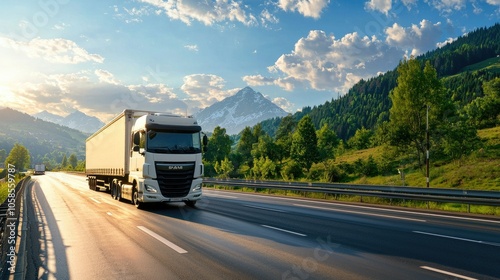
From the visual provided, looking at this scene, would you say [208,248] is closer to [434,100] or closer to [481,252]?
[481,252]

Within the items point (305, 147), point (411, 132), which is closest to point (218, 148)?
point (305, 147)

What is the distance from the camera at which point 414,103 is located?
46125mm

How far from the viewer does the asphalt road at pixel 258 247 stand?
599 cm

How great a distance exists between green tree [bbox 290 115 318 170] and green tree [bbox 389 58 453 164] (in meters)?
19.6

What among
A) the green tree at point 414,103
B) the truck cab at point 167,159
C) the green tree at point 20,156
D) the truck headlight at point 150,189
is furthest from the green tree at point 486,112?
the green tree at point 20,156

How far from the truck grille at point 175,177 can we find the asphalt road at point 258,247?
→ 198 centimetres

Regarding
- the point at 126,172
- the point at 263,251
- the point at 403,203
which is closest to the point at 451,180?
the point at 403,203

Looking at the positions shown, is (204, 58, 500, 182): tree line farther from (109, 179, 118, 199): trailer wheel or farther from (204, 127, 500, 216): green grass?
(109, 179, 118, 199): trailer wheel

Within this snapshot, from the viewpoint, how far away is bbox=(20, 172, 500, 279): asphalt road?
19.7ft

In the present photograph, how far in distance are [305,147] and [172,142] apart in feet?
170

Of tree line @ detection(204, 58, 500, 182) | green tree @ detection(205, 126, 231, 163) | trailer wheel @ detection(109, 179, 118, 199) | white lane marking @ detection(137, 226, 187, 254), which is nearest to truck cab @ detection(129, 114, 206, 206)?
white lane marking @ detection(137, 226, 187, 254)

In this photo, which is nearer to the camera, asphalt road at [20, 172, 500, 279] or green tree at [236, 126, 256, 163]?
asphalt road at [20, 172, 500, 279]

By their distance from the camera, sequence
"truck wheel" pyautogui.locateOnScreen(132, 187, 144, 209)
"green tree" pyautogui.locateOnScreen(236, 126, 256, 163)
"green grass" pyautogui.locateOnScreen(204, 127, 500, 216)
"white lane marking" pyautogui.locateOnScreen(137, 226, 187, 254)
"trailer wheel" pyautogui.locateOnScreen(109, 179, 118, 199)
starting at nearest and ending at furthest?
"white lane marking" pyautogui.locateOnScreen(137, 226, 187, 254) → "truck wheel" pyautogui.locateOnScreen(132, 187, 144, 209) → "trailer wheel" pyautogui.locateOnScreen(109, 179, 118, 199) → "green grass" pyautogui.locateOnScreen(204, 127, 500, 216) → "green tree" pyautogui.locateOnScreen(236, 126, 256, 163)

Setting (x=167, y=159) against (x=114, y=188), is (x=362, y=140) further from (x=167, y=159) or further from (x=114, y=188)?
(x=167, y=159)
